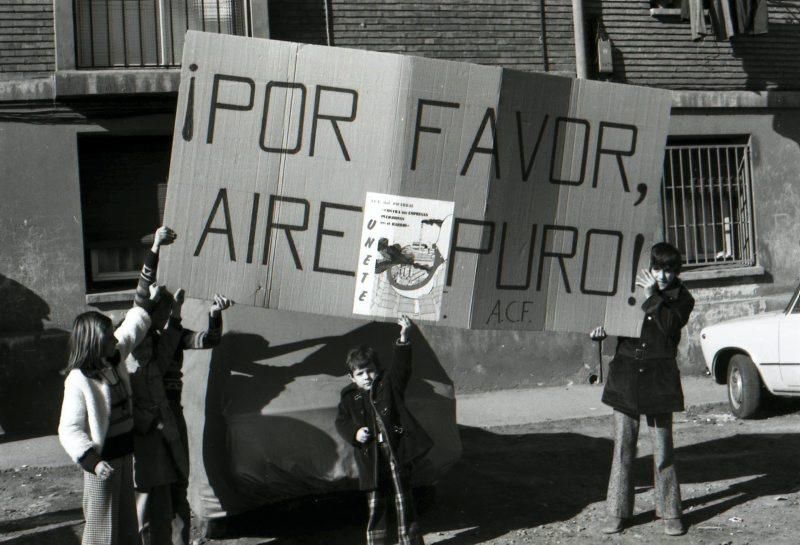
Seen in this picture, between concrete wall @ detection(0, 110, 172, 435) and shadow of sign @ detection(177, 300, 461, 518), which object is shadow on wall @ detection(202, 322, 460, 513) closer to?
shadow of sign @ detection(177, 300, 461, 518)

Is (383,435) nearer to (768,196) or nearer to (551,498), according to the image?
(551,498)

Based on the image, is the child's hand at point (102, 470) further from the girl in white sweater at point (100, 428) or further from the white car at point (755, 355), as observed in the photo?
the white car at point (755, 355)

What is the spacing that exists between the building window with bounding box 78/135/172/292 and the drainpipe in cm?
500

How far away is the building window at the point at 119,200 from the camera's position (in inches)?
436

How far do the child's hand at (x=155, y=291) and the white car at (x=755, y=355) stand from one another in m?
6.05

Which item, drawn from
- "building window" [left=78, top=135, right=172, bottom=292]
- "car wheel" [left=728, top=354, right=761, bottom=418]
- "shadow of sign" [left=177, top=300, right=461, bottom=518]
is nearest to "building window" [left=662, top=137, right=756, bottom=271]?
"car wheel" [left=728, top=354, right=761, bottom=418]

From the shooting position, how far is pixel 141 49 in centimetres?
1129

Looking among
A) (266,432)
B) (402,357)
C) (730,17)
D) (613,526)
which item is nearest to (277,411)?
(266,432)

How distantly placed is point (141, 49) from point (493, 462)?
6.07 meters

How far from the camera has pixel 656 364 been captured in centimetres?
629

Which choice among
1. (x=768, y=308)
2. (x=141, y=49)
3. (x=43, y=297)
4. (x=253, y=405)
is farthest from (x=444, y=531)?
(x=768, y=308)

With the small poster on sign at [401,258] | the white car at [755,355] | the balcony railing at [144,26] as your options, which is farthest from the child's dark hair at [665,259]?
the balcony railing at [144,26]

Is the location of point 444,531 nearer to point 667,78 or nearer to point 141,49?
point 141,49

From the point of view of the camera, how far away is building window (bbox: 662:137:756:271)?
43.4 feet
